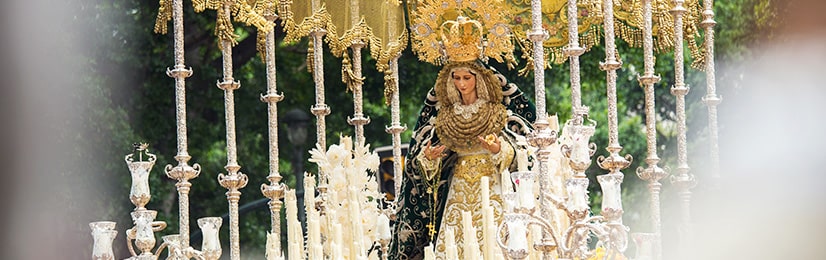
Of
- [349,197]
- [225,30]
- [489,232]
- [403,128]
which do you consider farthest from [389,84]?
[489,232]

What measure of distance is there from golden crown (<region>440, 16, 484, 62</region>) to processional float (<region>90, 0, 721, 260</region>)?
32mm

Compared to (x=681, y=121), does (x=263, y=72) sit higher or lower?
higher

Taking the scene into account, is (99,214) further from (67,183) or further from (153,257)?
(153,257)

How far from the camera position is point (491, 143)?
7453mm

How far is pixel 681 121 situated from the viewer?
6.95 metres

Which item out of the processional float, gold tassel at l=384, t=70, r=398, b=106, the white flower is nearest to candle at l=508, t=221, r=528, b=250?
the processional float

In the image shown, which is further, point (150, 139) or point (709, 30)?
point (150, 139)

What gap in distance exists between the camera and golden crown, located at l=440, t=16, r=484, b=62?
7.37 meters

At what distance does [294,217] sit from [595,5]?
1.89 m

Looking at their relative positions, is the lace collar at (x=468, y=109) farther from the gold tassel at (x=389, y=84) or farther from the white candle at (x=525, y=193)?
the white candle at (x=525, y=193)

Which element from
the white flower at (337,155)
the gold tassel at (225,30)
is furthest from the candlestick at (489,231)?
the gold tassel at (225,30)

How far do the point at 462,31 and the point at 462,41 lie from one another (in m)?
0.05

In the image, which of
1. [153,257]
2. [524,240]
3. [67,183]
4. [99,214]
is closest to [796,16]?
[524,240]

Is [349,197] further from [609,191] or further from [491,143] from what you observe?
[609,191]
